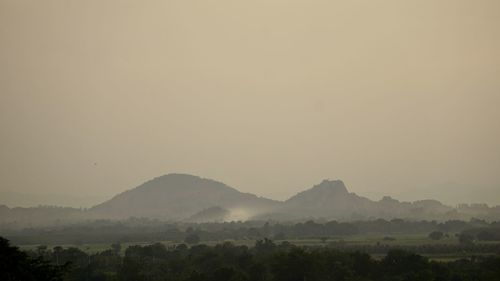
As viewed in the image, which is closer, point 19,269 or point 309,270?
point 19,269

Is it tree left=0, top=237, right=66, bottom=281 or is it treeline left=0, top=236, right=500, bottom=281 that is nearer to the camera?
tree left=0, top=237, right=66, bottom=281

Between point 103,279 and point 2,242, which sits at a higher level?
point 2,242

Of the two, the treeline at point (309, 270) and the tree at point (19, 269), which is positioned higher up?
the tree at point (19, 269)

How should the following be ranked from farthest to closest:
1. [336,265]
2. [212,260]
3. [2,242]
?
[212,260]
[336,265]
[2,242]

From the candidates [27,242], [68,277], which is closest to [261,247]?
[68,277]

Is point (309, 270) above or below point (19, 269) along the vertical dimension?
below

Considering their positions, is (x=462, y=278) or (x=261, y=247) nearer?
(x=462, y=278)

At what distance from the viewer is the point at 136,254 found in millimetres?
107625

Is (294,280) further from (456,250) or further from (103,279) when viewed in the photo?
(456,250)

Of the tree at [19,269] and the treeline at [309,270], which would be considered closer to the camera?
the tree at [19,269]

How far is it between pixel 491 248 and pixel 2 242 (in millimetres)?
107931

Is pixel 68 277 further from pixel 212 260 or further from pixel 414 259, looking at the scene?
pixel 414 259

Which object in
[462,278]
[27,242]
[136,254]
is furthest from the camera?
[27,242]

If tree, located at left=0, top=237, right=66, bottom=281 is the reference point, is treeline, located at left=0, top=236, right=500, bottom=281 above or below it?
below
